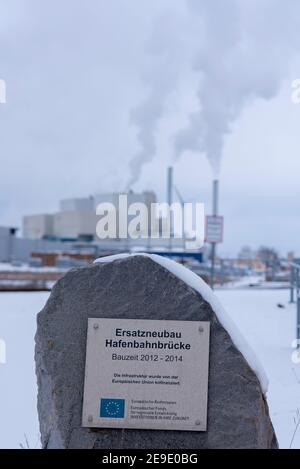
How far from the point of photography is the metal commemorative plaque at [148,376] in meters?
3.07

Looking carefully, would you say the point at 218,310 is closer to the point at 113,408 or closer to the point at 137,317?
the point at 137,317

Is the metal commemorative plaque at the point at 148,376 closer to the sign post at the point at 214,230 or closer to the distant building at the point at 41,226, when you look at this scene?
the sign post at the point at 214,230

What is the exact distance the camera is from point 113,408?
3094 mm

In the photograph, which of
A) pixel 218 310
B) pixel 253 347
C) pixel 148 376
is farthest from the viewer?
pixel 253 347

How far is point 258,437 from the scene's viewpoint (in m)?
3.10

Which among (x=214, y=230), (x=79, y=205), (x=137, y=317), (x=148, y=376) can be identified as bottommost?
(x=148, y=376)

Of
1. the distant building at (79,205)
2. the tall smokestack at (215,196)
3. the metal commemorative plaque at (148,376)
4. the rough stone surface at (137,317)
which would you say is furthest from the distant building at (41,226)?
the metal commemorative plaque at (148,376)

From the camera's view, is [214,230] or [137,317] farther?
[214,230]

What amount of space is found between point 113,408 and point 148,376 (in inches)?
8.7

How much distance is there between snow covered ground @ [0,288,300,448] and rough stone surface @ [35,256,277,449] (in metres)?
1.23

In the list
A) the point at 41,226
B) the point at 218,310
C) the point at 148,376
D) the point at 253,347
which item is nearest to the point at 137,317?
the point at 148,376

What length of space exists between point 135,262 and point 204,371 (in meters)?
0.60
